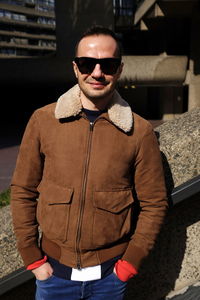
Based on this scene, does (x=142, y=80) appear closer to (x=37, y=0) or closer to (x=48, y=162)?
(x=48, y=162)

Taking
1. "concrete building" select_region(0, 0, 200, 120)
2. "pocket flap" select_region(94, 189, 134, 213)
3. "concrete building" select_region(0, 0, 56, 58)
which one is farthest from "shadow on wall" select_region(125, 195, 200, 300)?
"concrete building" select_region(0, 0, 56, 58)

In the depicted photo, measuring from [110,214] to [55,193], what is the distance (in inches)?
12.2

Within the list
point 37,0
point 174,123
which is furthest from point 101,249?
point 37,0

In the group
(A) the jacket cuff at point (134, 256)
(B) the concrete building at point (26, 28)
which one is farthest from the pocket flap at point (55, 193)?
(B) the concrete building at point (26, 28)

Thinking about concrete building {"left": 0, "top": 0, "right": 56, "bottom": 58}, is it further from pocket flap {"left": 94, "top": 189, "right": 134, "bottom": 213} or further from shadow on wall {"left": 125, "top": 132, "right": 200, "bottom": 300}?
pocket flap {"left": 94, "top": 189, "right": 134, "bottom": 213}

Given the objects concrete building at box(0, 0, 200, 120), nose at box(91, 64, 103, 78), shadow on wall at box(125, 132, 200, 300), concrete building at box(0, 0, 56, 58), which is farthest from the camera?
concrete building at box(0, 0, 56, 58)

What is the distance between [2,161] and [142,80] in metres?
8.19

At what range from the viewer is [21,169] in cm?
201

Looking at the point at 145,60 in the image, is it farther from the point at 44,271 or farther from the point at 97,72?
the point at 44,271

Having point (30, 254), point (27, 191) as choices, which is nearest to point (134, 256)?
point (30, 254)

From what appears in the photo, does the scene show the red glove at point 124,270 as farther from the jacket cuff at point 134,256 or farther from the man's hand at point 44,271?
the man's hand at point 44,271

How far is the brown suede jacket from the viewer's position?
1938 millimetres

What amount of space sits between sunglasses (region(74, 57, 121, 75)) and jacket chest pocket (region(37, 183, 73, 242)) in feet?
2.04

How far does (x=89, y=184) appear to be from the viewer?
1.93 metres
